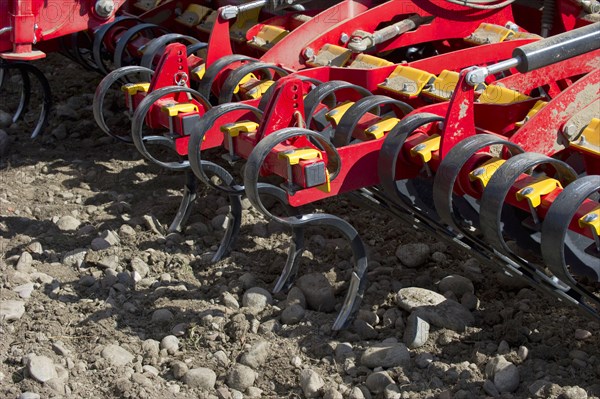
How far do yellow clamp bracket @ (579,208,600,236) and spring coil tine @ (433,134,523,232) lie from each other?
0.43 meters

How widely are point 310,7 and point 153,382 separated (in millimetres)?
3256

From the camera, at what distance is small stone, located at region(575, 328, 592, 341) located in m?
3.97

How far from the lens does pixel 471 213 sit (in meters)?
4.23

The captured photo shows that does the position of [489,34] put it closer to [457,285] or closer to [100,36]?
[457,285]

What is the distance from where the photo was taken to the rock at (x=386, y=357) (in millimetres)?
3859

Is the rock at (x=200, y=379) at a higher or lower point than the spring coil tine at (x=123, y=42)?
lower

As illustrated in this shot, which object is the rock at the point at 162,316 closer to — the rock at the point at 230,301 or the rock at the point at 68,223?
the rock at the point at 230,301

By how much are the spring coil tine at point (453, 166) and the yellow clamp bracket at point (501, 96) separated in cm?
71

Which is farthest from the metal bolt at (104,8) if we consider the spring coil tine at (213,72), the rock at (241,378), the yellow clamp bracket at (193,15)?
the rock at (241,378)

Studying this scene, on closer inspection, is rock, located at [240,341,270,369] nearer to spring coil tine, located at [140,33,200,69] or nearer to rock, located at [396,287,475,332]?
rock, located at [396,287,475,332]

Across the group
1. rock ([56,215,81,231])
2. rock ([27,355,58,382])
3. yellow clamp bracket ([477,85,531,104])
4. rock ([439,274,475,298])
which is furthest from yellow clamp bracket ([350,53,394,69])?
rock ([27,355,58,382])

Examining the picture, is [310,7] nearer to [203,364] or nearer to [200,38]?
[200,38]

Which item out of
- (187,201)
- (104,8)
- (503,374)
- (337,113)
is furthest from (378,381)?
(104,8)

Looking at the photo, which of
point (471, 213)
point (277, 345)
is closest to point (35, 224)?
point (277, 345)
